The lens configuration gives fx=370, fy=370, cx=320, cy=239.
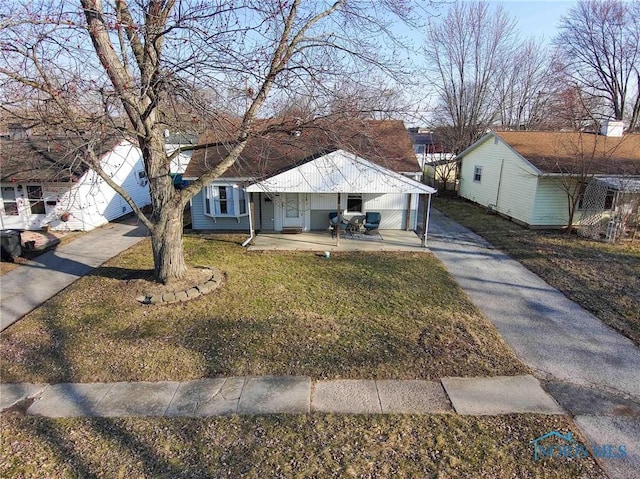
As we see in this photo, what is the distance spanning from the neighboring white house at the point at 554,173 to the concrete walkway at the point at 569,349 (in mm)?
5336

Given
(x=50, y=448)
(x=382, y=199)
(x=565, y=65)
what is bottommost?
(x=50, y=448)

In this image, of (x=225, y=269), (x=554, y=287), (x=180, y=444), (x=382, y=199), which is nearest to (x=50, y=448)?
(x=180, y=444)

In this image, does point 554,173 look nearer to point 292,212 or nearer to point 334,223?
point 334,223

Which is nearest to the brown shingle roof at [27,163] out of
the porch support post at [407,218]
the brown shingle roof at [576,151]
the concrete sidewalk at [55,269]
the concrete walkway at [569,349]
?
the concrete sidewalk at [55,269]

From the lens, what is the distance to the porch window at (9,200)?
15.4 m

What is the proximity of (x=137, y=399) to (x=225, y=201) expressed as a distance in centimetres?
1050

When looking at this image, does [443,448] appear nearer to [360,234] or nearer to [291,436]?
[291,436]

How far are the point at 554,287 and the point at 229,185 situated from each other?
1114cm

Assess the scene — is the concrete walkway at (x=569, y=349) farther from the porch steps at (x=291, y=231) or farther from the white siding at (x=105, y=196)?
the white siding at (x=105, y=196)

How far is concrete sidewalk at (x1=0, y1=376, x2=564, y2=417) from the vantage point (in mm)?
4629

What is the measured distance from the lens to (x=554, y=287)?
8.97 meters

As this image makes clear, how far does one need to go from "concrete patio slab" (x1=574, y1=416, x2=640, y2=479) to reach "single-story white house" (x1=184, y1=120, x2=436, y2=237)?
325 inches

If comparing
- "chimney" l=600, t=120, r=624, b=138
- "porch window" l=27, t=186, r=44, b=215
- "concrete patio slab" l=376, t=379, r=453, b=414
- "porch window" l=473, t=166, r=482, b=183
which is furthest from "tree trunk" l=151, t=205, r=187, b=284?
"chimney" l=600, t=120, r=624, b=138

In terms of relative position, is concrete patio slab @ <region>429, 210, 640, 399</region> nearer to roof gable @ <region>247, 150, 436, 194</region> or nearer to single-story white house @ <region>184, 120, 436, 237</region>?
roof gable @ <region>247, 150, 436, 194</region>
